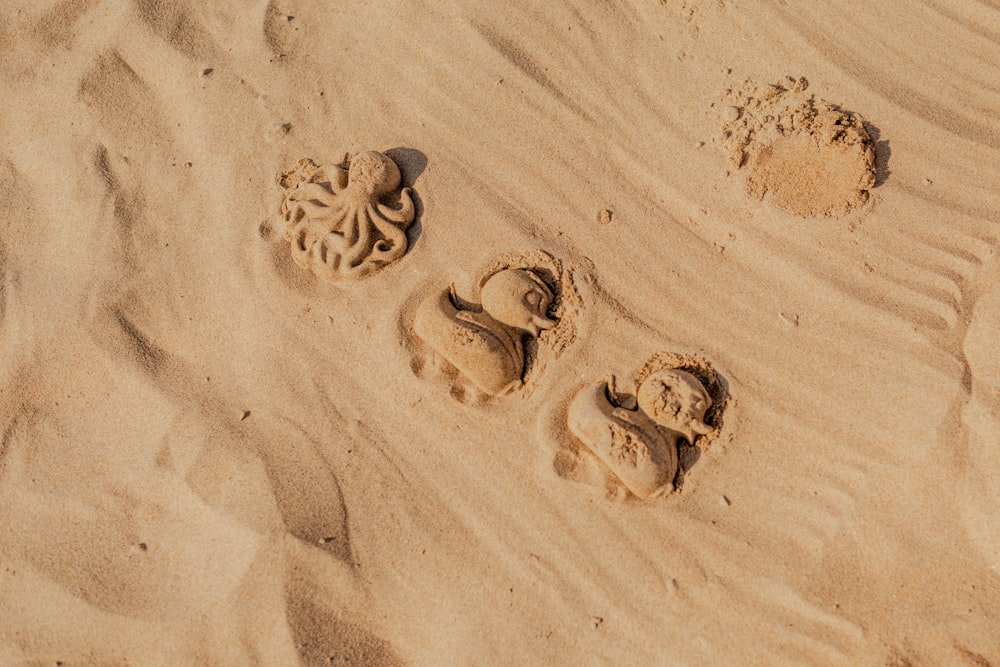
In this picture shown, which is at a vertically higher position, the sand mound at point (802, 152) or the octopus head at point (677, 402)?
the sand mound at point (802, 152)

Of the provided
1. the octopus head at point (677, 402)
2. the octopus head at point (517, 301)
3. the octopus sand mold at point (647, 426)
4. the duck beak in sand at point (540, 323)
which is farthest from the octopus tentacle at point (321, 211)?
the octopus head at point (677, 402)


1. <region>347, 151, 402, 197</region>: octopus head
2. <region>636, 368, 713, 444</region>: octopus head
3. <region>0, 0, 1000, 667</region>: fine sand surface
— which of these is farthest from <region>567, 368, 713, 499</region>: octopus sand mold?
<region>347, 151, 402, 197</region>: octopus head

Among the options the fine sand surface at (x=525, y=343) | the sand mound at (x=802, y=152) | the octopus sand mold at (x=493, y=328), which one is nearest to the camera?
the fine sand surface at (x=525, y=343)

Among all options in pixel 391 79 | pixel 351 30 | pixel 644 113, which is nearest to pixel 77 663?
pixel 391 79

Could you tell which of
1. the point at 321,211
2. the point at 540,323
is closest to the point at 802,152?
the point at 540,323

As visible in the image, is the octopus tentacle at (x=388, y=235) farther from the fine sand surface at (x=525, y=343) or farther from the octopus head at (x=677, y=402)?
the octopus head at (x=677, y=402)

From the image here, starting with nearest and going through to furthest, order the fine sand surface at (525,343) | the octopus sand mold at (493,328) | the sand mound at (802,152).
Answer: the fine sand surface at (525,343) → the octopus sand mold at (493,328) → the sand mound at (802,152)

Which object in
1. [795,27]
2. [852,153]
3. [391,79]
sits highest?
[795,27]

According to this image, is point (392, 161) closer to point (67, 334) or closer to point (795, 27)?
point (67, 334)
